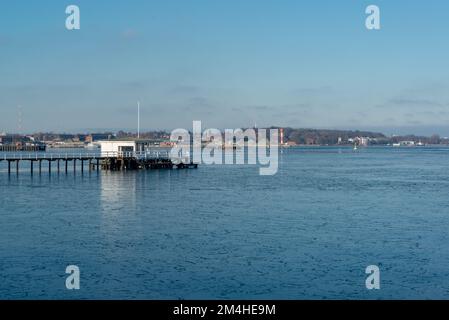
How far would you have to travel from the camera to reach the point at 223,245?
88.8 ft

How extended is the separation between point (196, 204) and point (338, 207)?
9.72m

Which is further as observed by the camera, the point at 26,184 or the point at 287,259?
the point at 26,184

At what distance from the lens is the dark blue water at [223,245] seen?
20547 millimetres

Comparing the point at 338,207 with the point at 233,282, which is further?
the point at 338,207

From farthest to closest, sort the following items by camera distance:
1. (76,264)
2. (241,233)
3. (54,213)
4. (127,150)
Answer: (127,150)
(54,213)
(241,233)
(76,264)

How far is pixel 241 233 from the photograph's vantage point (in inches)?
1190

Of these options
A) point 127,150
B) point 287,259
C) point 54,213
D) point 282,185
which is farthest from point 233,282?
point 127,150

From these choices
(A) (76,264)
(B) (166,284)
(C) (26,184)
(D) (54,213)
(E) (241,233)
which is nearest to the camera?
(B) (166,284)

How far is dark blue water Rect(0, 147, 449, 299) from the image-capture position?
20.5m

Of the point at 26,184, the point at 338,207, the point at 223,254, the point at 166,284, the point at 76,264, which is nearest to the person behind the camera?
the point at 166,284

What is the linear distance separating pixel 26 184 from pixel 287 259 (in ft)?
138

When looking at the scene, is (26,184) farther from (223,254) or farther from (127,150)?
(223,254)

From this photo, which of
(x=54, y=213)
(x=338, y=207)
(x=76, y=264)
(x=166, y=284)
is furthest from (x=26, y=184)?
(x=166, y=284)

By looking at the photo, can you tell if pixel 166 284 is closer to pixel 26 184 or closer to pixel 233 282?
pixel 233 282
